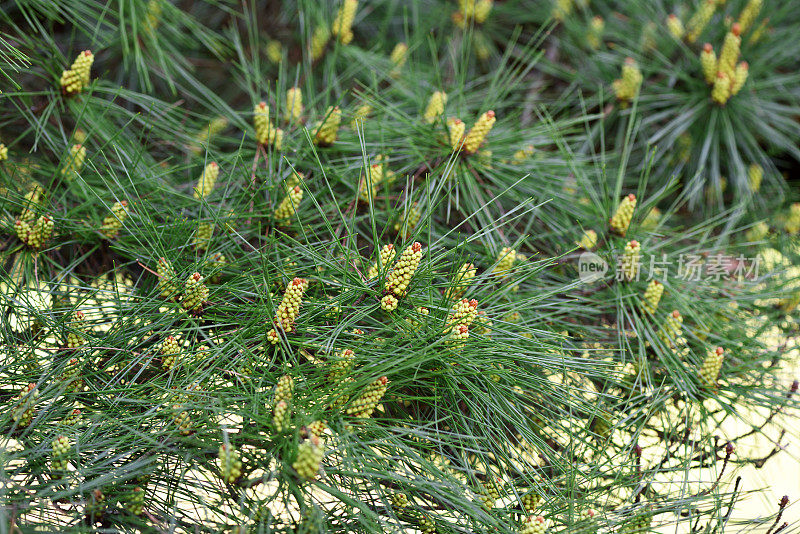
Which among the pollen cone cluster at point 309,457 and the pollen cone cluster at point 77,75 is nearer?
the pollen cone cluster at point 309,457

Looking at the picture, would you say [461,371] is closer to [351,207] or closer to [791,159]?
[351,207]

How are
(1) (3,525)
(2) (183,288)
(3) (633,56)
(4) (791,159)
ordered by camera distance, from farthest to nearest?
(4) (791,159), (3) (633,56), (2) (183,288), (1) (3,525)

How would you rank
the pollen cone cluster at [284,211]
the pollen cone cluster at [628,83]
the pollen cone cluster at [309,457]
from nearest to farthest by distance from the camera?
1. the pollen cone cluster at [309,457]
2. the pollen cone cluster at [284,211]
3. the pollen cone cluster at [628,83]

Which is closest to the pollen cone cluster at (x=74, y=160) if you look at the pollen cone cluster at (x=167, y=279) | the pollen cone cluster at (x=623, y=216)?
the pollen cone cluster at (x=167, y=279)

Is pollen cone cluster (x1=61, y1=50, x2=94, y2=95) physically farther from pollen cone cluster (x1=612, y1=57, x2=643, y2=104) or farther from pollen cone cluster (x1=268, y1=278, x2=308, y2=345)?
pollen cone cluster (x1=612, y1=57, x2=643, y2=104)

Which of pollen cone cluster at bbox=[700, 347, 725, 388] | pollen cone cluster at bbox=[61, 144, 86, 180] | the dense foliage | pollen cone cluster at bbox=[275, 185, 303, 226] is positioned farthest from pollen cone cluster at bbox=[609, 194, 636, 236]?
pollen cone cluster at bbox=[61, 144, 86, 180]

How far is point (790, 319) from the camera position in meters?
0.58

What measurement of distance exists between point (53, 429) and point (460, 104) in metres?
0.38

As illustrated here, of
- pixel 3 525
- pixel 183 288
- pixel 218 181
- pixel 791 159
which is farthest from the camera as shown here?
pixel 791 159

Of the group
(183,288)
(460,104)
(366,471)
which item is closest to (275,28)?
(460,104)

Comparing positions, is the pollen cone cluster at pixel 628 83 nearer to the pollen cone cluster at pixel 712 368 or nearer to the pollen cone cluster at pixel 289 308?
the pollen cone cluster at pixel 712 368

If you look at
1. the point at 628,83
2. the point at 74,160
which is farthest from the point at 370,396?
the point at 628,83

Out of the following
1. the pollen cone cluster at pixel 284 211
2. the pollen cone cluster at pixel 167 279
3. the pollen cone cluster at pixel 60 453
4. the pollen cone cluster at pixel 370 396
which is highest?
the pollen cone cluster at pixel 284 211

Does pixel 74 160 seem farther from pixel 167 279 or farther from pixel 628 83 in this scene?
pixel 628 83
